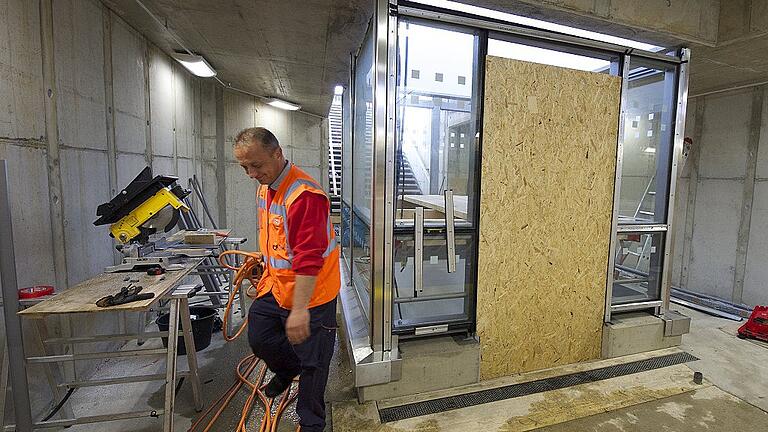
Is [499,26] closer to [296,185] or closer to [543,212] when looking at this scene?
[543,212]

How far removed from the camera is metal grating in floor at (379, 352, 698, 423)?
2279 millimetres

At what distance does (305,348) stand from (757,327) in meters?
4.09

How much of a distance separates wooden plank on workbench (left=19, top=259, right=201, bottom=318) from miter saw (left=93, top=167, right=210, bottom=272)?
104mm

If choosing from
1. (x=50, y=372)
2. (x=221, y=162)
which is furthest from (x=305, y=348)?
(x=221, y=162)

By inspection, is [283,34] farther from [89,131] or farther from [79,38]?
[89,131]

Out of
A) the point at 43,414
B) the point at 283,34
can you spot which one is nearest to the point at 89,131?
the point at 283,34

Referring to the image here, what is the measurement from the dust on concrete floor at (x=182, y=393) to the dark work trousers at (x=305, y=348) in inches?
12.1

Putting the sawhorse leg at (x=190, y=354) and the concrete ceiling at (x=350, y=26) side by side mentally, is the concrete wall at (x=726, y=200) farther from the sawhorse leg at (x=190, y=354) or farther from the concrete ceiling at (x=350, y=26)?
the sawhorse leg at (x=190, y=354)

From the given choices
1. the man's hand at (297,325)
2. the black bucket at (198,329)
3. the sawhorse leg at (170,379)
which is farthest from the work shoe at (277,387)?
the black bucket at (198,329)

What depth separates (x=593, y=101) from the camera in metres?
2.70

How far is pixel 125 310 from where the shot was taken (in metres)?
1.67

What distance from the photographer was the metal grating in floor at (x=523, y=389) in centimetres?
228

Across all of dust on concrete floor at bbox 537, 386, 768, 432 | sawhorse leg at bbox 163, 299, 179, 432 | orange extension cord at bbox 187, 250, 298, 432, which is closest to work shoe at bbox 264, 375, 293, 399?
orange extension cord at bbox 187, 250, 298, 432

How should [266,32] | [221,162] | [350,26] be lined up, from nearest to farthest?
1. [350,26]
2. [266,32]
3. [221,162]
